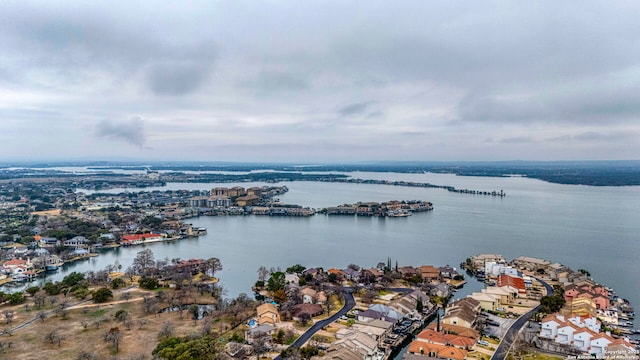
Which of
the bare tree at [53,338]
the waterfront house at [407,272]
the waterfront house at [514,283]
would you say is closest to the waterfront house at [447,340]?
the waterfront house at [514,283]

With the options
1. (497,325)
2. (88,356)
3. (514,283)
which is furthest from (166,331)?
(514,283)

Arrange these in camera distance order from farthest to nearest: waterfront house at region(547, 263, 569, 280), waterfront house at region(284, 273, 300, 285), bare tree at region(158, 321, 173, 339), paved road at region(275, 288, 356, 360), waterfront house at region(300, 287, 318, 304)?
waterfront house at region(547, 263, 569, 280), waterfront house at region(284, 273, 300, 285), waterfront house at region(300, 287, 318, 304), paved road at region(275, 288, 356, 360), bare tree at region(158, 321, 173, 339)

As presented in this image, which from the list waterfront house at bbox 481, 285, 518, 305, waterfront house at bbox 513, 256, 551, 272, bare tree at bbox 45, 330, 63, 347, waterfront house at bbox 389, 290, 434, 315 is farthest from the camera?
waterfront house at bbox 513, 256, 551, 272

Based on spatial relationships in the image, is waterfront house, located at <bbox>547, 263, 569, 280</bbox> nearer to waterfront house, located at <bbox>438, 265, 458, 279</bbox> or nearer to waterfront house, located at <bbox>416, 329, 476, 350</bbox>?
waterfront house, located at <bbox>438, 265, 458, 279</bbox>

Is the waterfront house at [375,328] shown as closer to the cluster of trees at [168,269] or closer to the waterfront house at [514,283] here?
the waterfront house at [514,283]

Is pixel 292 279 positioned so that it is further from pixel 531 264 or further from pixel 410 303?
pixel 531 264

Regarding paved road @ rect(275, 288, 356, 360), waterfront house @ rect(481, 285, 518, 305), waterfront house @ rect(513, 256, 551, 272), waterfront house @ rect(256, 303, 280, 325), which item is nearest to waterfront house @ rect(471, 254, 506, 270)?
waterfront house @ rect(513, 256, 551, 272)

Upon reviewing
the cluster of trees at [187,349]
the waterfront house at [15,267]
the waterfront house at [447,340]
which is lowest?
the waterfront house at [15,267]
